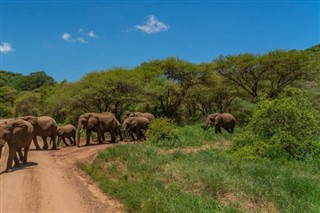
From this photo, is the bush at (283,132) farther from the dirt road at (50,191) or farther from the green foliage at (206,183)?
the dirt road at (50,191)

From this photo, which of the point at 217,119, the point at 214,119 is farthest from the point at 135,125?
the point at 214,119

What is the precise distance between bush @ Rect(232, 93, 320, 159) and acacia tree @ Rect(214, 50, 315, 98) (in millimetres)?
A: 17521

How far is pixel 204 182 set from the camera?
33.7 ft

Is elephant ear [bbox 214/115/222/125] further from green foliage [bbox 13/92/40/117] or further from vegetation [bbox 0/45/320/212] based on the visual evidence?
green foliage [bbox 13/92/40/117]

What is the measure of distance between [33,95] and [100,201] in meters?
47.7

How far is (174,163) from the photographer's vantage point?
41.5 ft

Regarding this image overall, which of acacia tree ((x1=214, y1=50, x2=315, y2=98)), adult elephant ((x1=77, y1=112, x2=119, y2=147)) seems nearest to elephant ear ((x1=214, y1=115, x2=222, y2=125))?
adult elephant ((x1=77, y1=112, x2=119, y2=147))

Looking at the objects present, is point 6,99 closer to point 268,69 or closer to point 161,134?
point 268,69

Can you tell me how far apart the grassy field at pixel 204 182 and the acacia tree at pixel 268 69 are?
21.1m

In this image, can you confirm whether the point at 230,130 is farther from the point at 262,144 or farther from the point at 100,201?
the point at 100,201

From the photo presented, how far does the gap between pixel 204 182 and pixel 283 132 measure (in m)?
6.27

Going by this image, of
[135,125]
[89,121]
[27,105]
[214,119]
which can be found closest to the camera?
[89,121]

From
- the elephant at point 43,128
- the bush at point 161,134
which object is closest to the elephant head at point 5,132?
the elephant at point 43,128

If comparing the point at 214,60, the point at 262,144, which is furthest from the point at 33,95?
the point at 262,144
